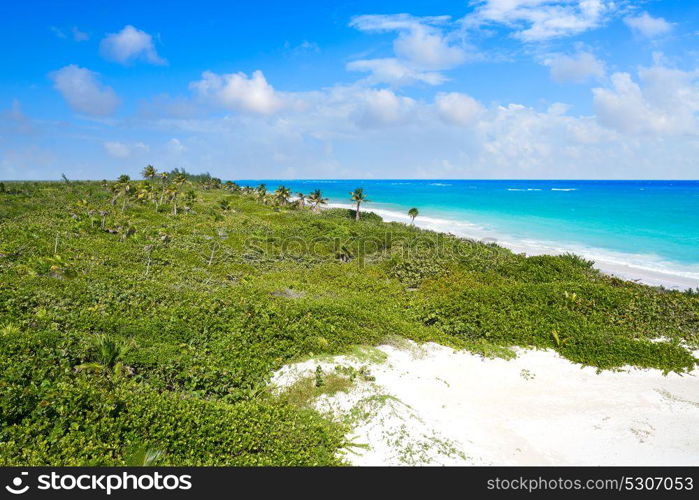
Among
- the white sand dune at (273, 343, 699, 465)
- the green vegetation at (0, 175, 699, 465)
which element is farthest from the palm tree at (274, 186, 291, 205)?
the white sand dune at (273, 343, 699, 465)

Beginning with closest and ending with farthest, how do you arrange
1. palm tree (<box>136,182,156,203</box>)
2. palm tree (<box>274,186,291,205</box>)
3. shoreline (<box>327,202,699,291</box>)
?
shoreline (<box>327,202,699,291</box>) < palm tree (<box>136,182,156,203</box>) < palm tree (<box>274,186,291,205</box>)

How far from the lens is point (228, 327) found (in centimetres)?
1537

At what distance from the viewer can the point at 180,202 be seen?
232 feet

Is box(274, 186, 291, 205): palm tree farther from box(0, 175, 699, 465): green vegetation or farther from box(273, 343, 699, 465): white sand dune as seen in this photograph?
box(273, 343, 699, 465): white sand dune

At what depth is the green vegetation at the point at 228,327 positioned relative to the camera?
888cm

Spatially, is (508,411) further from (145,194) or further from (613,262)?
(145,194)

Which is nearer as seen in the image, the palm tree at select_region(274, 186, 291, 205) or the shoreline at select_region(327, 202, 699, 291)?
the shoreline at select_region(327, 202, 699, 291)

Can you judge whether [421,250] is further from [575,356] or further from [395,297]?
[575,356]

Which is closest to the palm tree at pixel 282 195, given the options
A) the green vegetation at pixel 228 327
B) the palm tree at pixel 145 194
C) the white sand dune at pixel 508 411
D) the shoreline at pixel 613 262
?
the palm tree at pixel 145 194

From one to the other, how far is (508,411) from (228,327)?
10802 mm

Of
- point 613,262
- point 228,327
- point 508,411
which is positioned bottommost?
point 508,411

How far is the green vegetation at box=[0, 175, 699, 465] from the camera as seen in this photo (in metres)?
8.88

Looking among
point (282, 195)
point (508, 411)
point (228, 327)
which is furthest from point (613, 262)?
point (282, 195)

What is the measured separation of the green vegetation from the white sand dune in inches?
32.8
